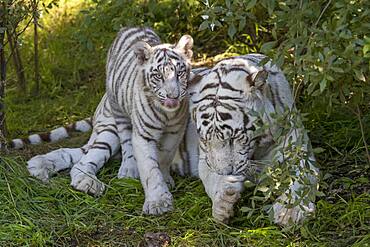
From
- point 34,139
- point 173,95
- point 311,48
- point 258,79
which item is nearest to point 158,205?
point 173,95

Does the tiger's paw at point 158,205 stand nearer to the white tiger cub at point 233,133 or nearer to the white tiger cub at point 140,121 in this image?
the white tiger cub at point 140,121

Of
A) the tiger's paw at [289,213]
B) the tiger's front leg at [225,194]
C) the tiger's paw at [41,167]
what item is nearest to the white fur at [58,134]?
the tiger's paw at [41,167]

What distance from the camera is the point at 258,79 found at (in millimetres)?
4234

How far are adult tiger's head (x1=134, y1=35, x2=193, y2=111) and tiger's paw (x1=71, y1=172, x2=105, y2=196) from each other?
0.61m

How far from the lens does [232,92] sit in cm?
429

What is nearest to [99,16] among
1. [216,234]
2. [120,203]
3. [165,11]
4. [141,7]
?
[141,7]

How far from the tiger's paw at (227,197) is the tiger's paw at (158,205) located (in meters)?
0.31

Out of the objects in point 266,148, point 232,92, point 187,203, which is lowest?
point 187,203

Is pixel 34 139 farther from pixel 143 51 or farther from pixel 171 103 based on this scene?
pixel 171 103

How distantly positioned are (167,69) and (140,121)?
381 millimetres

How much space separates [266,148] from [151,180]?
63 cm

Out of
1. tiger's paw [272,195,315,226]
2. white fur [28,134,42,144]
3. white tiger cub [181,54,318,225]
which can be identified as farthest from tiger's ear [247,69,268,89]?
white fur [28,134,42,144]

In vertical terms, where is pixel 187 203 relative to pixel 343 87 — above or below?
below

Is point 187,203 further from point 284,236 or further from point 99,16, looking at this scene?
point 99,16
